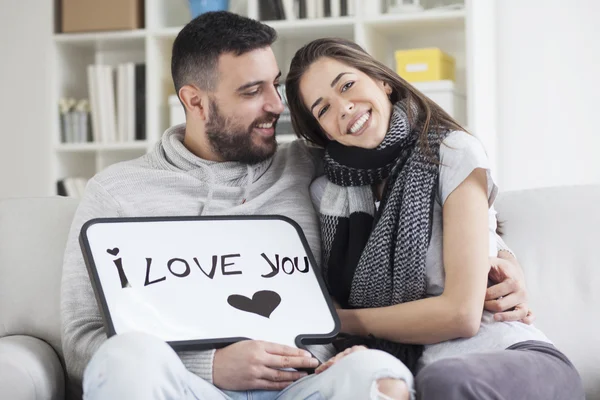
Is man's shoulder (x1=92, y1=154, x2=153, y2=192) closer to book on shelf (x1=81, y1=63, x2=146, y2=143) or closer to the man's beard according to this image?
the man's beard

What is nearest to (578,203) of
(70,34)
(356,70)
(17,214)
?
(356,70)

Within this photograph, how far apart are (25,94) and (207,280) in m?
2.26

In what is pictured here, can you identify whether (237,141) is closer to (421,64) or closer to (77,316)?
(77,316)

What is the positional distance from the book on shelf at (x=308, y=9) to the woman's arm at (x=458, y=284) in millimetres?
1761

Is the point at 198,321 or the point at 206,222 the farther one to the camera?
the point at 206,222

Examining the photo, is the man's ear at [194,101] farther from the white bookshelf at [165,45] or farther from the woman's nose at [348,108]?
the white bookshelf at [165,45]

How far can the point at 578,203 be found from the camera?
1.86 m

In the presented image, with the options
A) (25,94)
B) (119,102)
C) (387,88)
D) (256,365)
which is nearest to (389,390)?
(256,365)

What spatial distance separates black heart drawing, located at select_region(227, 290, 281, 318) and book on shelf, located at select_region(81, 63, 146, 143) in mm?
1967

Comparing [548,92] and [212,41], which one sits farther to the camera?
[548,92]

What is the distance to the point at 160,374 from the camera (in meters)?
1.29

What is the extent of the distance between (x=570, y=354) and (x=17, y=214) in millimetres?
1281

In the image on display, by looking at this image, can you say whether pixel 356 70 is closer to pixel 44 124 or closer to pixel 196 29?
pixel 196 29

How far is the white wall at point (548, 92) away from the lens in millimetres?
3164
